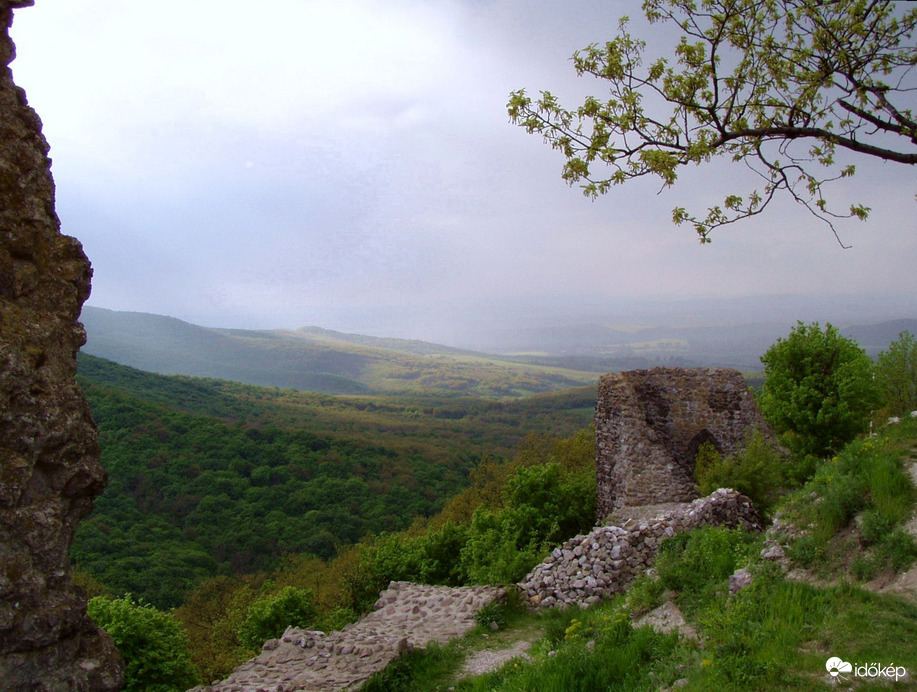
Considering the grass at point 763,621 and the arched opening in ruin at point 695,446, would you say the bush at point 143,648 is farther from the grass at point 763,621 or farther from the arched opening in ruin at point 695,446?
the arched opening in ruin at point 695,446

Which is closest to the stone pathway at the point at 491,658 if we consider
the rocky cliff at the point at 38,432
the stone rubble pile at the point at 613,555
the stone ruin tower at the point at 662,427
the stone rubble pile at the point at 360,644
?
the stone rubble pile at the point at 360,644

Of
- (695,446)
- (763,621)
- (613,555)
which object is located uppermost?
(763,621)

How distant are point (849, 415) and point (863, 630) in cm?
1158

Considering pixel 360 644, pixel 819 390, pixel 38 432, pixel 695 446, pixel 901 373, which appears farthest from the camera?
pixel 901 373

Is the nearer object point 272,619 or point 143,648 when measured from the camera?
point 143,648

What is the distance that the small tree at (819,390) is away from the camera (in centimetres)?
1492

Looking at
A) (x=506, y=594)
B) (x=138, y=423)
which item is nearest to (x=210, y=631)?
(x=506, y=594)

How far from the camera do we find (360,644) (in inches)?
341

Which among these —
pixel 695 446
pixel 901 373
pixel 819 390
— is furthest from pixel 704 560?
pixel 901 373

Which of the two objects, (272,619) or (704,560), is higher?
(704,560)

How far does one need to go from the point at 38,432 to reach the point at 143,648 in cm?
612

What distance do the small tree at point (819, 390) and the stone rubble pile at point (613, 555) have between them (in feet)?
18.7

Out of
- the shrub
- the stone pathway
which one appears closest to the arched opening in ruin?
the stone pathway

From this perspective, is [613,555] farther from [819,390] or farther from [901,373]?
[901,373]
